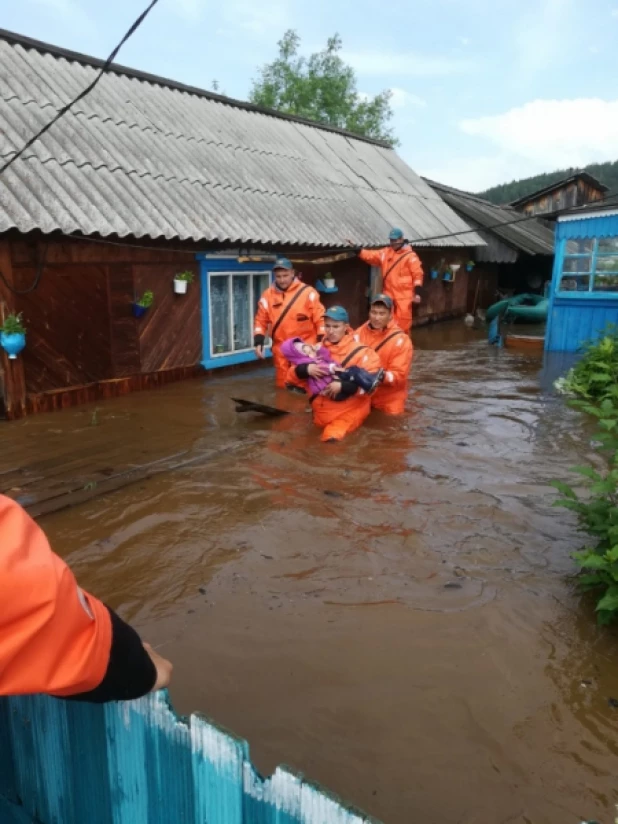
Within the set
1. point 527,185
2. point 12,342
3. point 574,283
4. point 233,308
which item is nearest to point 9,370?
point 12,342

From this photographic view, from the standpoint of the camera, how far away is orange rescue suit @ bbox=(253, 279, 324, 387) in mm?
8094

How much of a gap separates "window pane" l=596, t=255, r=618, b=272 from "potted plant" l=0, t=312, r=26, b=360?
33.0 feet

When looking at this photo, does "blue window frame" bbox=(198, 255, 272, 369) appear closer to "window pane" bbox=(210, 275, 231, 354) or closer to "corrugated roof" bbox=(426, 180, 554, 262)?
"window pane" bbox=(210, 275, 231, 354)

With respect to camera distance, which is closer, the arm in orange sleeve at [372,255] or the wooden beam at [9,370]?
the wooden beam at [9,370]

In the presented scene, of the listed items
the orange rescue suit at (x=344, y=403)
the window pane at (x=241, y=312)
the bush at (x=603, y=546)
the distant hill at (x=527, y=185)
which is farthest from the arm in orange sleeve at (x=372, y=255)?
the distant hill at (x=527, y=185)

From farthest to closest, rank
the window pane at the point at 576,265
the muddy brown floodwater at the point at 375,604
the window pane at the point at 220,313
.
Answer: the window pane at the point at 576,265
the window pane at the point at 220,313
the muddy brown floodwater at the point at 375,604

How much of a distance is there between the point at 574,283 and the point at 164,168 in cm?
810

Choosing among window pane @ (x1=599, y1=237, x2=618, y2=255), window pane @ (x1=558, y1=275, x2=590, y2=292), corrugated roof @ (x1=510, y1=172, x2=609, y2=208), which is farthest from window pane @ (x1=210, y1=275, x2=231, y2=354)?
corrugated roof @ (x1=510, y1=172, x2=609, y2=208)

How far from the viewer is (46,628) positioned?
123 cm

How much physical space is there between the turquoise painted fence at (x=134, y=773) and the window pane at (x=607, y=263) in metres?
12.1

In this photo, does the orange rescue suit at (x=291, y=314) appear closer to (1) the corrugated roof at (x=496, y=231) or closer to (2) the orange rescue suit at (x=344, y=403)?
(2) the orange rescue suit at (x=344, y=403)

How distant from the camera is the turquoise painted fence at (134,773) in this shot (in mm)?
1367

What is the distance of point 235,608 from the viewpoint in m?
3.44

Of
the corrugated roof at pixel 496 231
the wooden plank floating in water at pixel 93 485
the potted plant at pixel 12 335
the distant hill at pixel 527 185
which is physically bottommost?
the wooden plank floating in water at pixel 93 485
